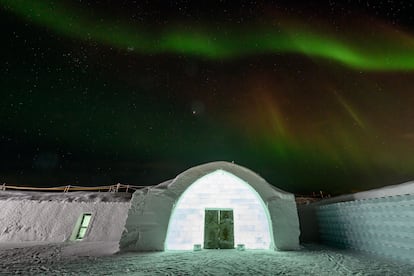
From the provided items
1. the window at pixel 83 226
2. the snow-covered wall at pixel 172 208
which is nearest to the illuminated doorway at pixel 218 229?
the snow-covered wall at pixel 172 208

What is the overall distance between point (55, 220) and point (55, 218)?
0.37ft

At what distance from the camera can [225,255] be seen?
691 cm

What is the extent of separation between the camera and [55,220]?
10648 millimetres

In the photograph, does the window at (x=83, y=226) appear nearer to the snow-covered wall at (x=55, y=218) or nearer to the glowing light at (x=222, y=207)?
the snow-covered wall at (x=55, y=218)

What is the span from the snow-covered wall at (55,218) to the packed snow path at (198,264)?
331cm

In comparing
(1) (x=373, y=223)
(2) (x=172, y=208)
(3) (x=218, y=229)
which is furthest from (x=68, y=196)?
(1) (x=373, y=223)

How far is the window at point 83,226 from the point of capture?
10.4 metres

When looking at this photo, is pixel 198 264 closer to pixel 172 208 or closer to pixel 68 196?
pixel 172 208

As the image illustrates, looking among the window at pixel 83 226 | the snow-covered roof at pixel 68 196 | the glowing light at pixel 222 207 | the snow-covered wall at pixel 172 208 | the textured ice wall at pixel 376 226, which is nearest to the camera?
the textured ice wall at pixel 376 226

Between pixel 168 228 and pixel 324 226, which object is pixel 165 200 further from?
pixel 324 226

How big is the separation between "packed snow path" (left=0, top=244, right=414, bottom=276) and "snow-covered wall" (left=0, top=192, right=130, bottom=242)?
331 cm

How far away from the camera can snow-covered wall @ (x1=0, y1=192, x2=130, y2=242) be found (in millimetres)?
10133

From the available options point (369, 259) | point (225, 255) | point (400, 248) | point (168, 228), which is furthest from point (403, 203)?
point (168, 228)

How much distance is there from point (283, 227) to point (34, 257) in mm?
8813
